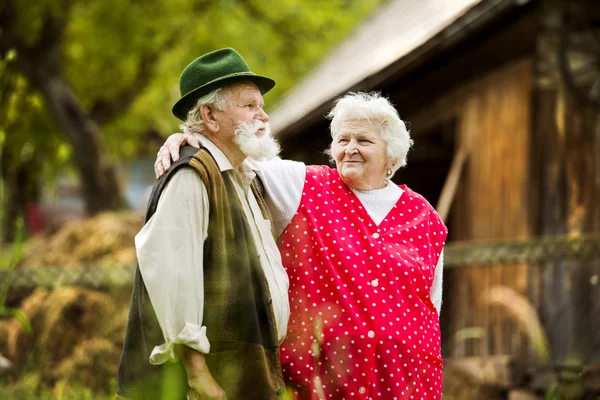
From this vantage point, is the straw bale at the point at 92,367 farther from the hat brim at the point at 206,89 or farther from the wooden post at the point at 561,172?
the hat brim at the point at 206,89

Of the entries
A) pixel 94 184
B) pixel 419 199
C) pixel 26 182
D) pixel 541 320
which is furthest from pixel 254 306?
pixel 26 182

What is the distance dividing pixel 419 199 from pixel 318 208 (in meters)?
0.42

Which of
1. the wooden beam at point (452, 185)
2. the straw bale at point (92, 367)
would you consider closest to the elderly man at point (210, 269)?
the wooden beam at point (452, 185)

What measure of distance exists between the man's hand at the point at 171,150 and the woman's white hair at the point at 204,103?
31mm

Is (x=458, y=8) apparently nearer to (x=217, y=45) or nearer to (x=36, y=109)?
(x=217, y=45)

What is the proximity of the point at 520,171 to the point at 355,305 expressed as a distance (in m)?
4.65

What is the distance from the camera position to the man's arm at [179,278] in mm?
2918

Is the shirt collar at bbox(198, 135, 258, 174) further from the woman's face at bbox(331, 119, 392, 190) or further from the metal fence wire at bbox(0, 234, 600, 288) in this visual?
the metal fence wire at bbox(0, 234, 600, 288)

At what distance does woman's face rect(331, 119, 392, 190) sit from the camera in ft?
11.9

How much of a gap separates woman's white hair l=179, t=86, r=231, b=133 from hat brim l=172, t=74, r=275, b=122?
1cm

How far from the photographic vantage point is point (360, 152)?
363cm

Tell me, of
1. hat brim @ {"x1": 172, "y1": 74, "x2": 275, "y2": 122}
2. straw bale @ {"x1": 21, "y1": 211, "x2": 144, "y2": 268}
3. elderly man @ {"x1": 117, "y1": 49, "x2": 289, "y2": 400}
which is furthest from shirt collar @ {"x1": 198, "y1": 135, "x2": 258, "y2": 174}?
straw bale @ {"x1": 21, "y1": 211, "x2": 144, "y2": 268}

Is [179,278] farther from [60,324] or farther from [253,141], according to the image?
[60,324]

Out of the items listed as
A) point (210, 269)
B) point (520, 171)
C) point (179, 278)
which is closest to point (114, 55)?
point (520, 171)
